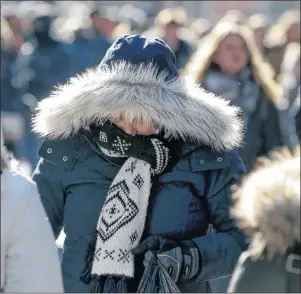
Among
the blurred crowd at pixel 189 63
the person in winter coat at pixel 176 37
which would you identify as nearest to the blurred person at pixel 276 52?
the blurred crowd at pixel 189 63

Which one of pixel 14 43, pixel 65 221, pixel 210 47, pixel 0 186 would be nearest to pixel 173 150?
pixel 65 221

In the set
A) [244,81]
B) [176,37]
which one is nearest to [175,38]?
[176,37]

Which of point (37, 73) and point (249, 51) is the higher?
point (37, 73)

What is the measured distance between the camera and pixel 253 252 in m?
3.32

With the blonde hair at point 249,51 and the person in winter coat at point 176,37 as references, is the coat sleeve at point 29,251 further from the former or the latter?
the person in winter coat at point 176,37

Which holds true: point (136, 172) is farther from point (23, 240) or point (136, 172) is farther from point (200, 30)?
point (200, 30)

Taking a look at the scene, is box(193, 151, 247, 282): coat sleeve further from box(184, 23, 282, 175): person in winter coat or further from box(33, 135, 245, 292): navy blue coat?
box(184, 23, 282, 175): person in winter coat

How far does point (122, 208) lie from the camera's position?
4.50 metres

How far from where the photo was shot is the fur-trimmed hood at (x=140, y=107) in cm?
456

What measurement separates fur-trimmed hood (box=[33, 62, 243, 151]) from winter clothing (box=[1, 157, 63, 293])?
3.36ft

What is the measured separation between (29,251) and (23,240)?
4cm

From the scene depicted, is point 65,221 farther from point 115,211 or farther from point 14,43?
point 14,43

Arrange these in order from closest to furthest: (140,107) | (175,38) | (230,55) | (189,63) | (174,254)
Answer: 1. (174,254)
2. (140,107)
3. (230,55)
4. (189,63)
5. (175,38)

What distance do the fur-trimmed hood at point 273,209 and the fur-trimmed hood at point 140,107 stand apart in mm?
1125
